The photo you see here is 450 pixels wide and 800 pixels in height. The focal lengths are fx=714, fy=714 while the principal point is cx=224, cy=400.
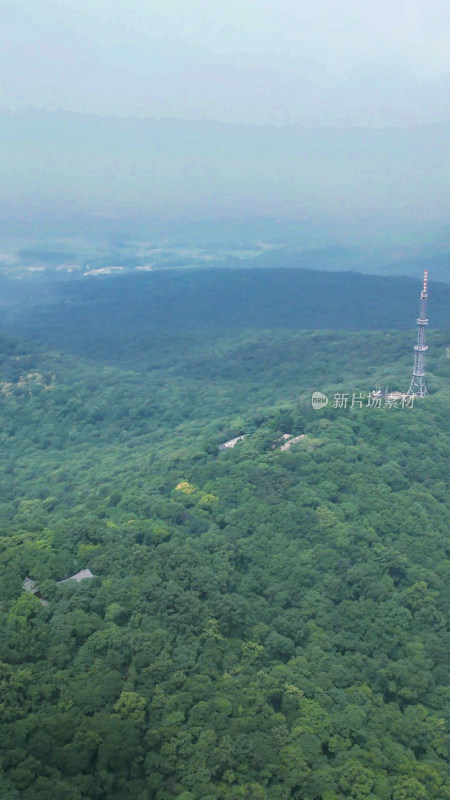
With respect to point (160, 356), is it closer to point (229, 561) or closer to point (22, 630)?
point (229, 561)

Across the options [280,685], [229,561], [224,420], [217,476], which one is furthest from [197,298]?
[280,685]
